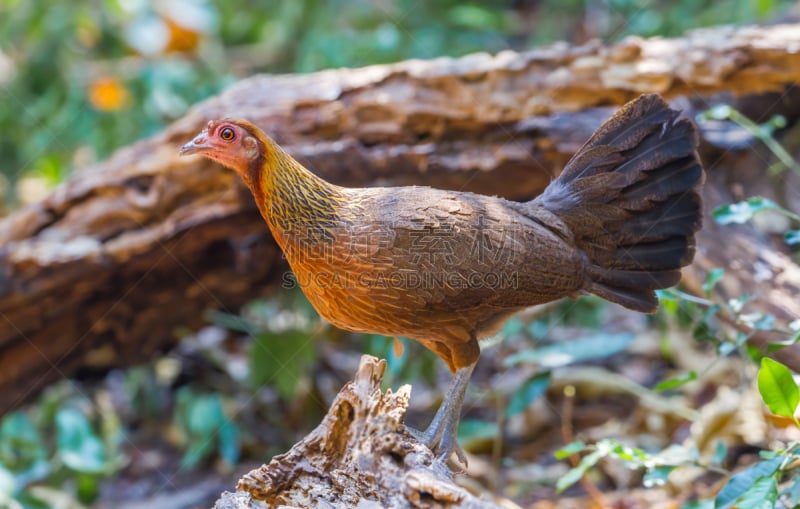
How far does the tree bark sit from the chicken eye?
1462mm

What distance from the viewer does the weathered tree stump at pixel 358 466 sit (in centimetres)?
229

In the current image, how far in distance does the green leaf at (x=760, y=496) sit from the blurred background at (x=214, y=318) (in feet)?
3.58

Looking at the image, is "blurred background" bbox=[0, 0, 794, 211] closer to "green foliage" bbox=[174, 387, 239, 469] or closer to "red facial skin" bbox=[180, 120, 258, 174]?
"green foliage" bbox=[174, 387, 239, 469]

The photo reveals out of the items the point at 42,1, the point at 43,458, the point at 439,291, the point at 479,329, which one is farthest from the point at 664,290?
the point at 42,1

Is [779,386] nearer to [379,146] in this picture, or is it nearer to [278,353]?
[379,146]

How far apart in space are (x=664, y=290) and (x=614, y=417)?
8.26ft

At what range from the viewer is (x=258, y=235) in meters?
4.88

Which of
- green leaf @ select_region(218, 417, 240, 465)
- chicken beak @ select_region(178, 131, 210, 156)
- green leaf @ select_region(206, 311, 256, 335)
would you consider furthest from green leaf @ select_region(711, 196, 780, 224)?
green leaf @ select_region(218, 417, 240, 465)

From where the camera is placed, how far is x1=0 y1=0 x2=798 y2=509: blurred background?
16.5 feet

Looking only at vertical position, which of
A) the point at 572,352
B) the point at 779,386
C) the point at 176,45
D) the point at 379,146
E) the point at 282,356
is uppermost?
the point at 176,45

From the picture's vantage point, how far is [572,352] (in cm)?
448

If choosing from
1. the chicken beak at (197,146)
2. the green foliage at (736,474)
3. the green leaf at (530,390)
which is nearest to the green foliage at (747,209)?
the green foliage at (736,474)

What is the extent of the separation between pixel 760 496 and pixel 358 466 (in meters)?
1.33

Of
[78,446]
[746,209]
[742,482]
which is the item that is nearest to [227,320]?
[78,446]
